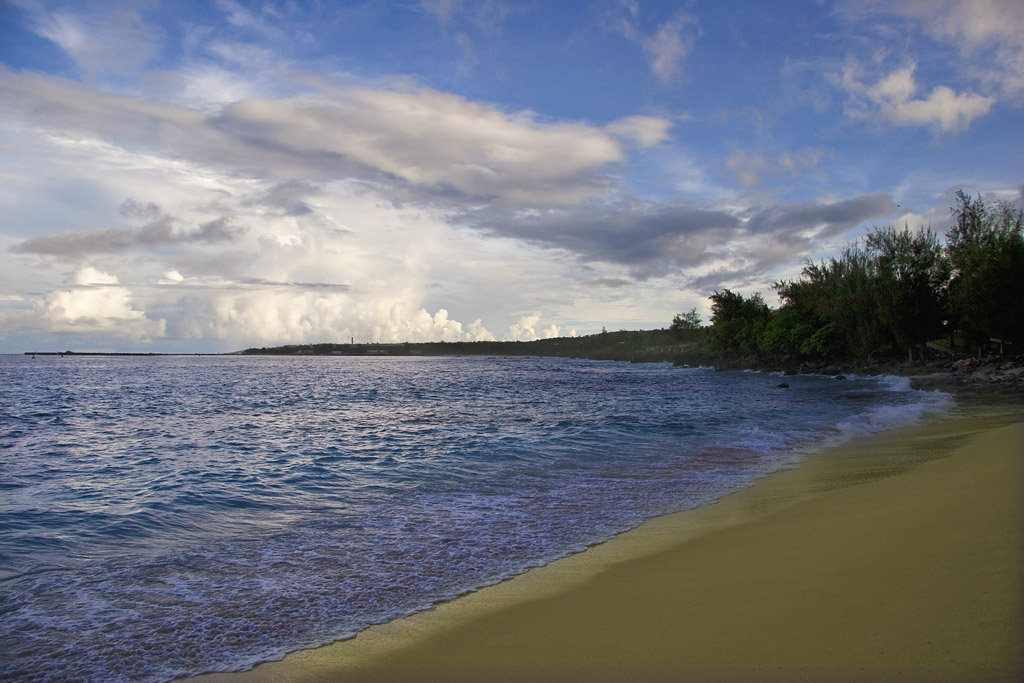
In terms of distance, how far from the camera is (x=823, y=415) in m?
22.3

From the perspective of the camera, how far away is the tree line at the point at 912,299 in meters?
33.8

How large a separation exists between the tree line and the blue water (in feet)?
52.6

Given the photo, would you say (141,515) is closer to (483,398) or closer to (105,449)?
(105,449)

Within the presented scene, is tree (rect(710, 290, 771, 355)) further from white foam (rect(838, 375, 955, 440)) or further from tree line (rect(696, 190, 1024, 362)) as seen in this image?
white foam (rect(838, 375, 955, 440))

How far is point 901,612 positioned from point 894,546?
71.6 inches

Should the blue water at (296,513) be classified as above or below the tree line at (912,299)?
below

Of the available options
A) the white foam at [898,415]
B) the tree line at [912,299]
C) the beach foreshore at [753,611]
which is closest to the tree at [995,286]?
the tree line at [912,299]

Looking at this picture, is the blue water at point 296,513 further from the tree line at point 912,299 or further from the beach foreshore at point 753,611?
the tree line at point 912,299

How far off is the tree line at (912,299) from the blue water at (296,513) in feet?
52.6

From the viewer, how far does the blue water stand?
513 cm

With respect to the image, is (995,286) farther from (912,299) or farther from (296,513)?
(296,513)

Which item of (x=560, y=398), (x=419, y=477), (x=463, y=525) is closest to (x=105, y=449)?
(x=419, y=477)

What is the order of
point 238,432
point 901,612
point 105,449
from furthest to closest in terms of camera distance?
point 238,432 < point 105,449 < point 901,612

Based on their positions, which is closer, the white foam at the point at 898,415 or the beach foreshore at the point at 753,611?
the beach foreshore at the point at 753,611
